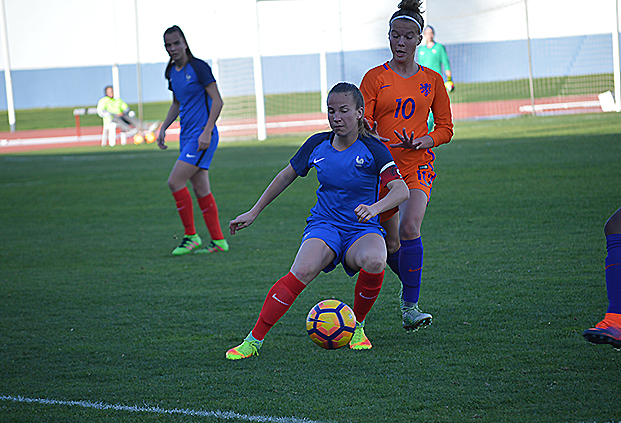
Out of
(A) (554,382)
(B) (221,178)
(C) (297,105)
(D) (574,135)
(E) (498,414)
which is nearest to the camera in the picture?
(E) (498,414)

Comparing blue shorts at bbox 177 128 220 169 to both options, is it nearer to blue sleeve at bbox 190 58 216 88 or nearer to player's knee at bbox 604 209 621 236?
blue sleeve at bbox 190 58 216 88

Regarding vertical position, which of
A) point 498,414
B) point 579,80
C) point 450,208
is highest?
point 579,80

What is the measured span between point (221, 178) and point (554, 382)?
9.86 metres

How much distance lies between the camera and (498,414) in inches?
109

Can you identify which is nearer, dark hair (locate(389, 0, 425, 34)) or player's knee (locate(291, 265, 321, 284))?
player's knee (locate(291, 265, 321, 284))

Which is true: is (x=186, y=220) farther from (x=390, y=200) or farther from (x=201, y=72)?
(x=390, y=200)

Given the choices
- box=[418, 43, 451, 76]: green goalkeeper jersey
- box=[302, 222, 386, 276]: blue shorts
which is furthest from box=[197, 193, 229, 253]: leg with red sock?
box=[418, 43, 451, 76]: green goalkeeper jersey

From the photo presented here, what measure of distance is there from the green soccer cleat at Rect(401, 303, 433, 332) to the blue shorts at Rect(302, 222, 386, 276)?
523 mm

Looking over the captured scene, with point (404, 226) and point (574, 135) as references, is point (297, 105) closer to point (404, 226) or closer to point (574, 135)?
point (574, 135)

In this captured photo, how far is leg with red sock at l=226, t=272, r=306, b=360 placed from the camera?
3547 mm

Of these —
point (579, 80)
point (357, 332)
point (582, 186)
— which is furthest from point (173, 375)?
point (579, 80)

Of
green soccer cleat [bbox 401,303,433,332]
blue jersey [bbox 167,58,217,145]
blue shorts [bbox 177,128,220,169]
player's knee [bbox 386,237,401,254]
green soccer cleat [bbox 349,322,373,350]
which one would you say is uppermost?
blue jersey [bbox 167,58,217,145]

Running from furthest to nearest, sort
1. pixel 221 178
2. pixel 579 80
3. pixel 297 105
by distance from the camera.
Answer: pixel 297 105
pixel 579 80
pixel 221 178

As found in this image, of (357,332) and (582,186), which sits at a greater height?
(582,186)
